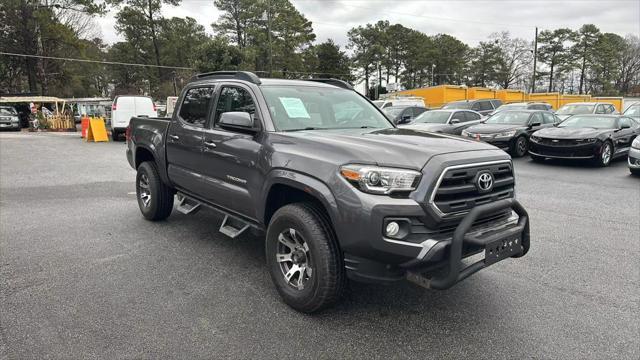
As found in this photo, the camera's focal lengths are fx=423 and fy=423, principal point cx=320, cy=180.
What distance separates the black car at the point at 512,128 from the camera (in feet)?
41.4

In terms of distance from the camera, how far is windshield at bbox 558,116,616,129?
1182 cm

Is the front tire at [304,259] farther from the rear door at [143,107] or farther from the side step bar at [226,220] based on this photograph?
the rear door at [143,107]

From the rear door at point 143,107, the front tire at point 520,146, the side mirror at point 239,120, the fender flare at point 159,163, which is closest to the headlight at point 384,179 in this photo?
the side mirror at point 239,120

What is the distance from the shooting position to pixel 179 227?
557cm

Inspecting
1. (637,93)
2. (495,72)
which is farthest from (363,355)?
(637,93)

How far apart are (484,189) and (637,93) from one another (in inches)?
3373

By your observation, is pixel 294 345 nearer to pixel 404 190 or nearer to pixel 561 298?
pixel 404 190

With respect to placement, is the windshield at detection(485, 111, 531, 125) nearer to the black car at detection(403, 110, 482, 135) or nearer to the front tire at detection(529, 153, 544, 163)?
the black car at detection(403, 110, 482, 135)

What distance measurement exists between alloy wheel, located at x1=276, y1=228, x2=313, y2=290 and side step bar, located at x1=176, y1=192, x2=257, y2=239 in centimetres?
62

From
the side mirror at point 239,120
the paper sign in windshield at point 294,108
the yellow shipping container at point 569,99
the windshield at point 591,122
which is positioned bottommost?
the windshield at point 591,122

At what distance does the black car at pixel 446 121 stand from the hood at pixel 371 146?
424 inches

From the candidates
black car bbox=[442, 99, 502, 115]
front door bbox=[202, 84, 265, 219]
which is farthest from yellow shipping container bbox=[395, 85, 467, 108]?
front door bbox=[202, 84, 265, 219]

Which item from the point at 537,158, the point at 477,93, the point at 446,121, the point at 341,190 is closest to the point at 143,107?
the point at 446,121

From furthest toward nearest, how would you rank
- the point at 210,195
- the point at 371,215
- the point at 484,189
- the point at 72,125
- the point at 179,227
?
1. the point at 72,125
2. the point at 179,227
3. the point at 210,195
4. the point at 484,189
5. the point at 371,215
